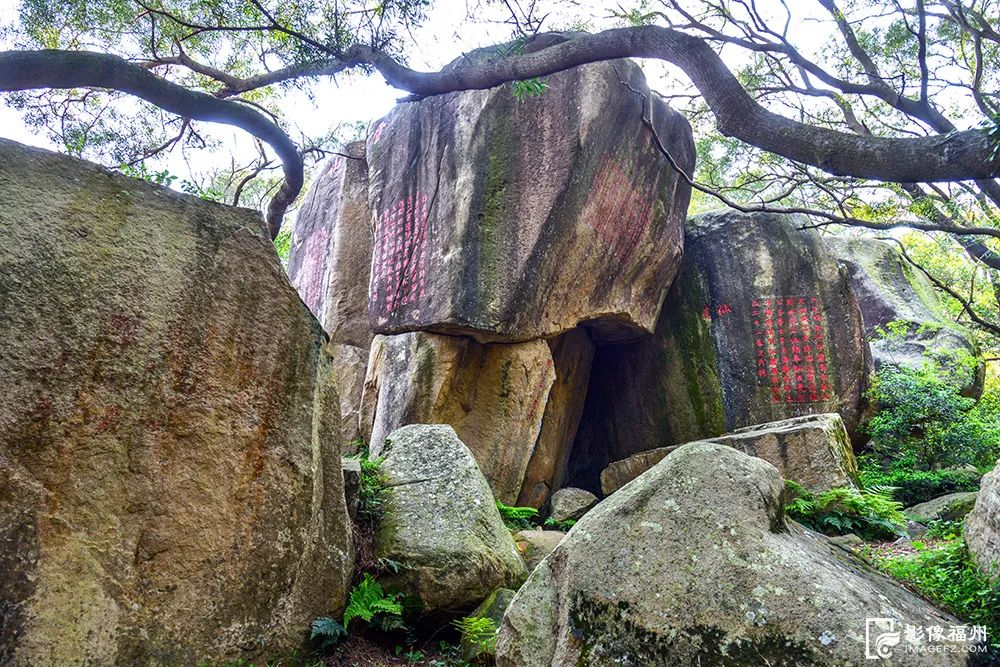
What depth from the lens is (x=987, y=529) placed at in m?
3.30

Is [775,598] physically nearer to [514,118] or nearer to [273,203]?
[273,203]

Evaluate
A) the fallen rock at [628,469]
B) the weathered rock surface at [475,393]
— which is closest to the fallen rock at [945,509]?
the fallen rock at [628,469]

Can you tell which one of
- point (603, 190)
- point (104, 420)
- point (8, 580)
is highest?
point (603, 190)

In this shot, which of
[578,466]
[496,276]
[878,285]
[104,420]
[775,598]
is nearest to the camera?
[775,598]

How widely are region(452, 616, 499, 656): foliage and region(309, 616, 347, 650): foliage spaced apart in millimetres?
705

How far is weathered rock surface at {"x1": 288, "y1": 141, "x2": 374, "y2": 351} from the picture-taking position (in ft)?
31.4

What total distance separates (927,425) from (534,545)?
672 centimetres

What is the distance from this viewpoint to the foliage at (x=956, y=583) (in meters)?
2.86

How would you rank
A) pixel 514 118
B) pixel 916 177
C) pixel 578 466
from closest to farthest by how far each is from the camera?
1. pixel 916 177
2. pixel 514 118
3. pixel 578 466

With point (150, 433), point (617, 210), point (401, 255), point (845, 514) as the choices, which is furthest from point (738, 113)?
point (401, 255)

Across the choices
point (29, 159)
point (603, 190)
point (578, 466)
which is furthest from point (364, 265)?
point (29, 159)

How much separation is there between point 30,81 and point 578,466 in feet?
29.4

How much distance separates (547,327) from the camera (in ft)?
27.3

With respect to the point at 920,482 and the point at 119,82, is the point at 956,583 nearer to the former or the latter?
the point at 920,482
